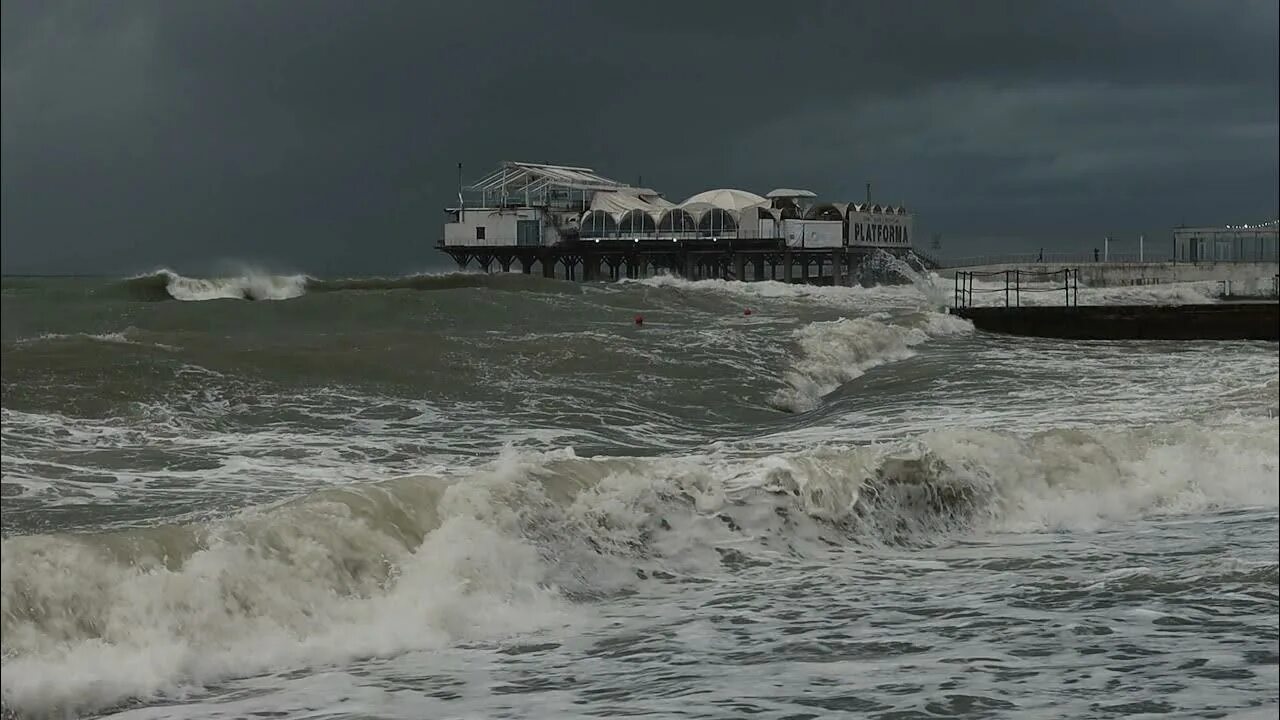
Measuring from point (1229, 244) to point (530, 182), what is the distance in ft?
120

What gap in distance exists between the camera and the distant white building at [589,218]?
70812 millimetres

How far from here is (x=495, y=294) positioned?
1492 inches

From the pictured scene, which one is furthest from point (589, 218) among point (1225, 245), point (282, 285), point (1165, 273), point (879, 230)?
point (1225, 245)

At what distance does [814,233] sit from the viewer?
72.5 metres

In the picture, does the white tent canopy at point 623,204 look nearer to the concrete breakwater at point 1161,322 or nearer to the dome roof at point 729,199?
the dome roof at point 729,199

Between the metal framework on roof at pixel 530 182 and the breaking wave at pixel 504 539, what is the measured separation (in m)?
59.4

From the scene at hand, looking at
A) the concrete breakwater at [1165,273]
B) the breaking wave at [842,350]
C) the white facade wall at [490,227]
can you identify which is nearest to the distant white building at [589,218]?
the white facade wall at [490,227]

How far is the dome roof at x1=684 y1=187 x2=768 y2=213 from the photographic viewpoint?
7300 cm

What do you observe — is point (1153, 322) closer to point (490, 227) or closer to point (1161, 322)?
point (1161, 322)

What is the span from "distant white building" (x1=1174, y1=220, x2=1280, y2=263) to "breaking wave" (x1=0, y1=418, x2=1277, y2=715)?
23.6 m

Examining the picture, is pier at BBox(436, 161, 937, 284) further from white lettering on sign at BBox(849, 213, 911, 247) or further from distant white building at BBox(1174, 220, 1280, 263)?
distant white building at BBox(1174, 220, 1280, 263)

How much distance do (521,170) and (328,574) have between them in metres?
64.4

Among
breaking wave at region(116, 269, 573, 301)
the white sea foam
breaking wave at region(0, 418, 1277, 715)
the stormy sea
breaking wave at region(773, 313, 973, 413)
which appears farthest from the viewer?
the white sea foam

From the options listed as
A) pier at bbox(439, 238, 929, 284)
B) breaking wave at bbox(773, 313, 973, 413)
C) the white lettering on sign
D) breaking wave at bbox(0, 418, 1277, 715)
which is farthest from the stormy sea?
the white lettering on sign
